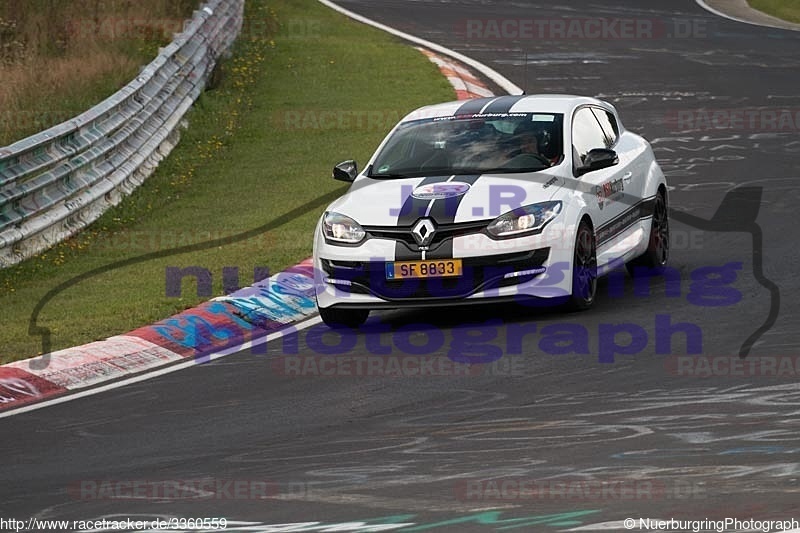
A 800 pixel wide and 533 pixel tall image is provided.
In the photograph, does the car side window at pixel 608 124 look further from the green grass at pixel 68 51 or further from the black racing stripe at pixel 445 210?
the green grass at pixel 68 51

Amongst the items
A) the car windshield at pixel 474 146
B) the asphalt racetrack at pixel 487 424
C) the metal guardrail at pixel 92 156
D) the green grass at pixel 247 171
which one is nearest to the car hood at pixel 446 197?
the car windshield at pixel 474 146

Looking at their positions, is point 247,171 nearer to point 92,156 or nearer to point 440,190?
point 92,156

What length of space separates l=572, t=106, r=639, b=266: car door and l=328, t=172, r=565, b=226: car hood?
44cm

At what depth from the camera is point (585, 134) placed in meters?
12.7

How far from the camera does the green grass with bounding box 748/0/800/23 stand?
114 feet

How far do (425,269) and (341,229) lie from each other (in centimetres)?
77

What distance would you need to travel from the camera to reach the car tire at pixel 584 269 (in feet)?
37.0

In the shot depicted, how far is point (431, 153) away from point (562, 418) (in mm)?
4454

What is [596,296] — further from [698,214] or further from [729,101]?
[729,101]

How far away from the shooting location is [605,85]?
25.0m

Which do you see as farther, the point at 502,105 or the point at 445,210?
the point at 502,105

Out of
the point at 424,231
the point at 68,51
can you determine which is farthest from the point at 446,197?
the point at 68,51

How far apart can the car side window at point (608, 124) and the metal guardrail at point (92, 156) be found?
5.32 meters

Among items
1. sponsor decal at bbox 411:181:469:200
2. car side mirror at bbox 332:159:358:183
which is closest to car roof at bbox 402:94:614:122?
car side mirror at bbox 332:159:358:183
